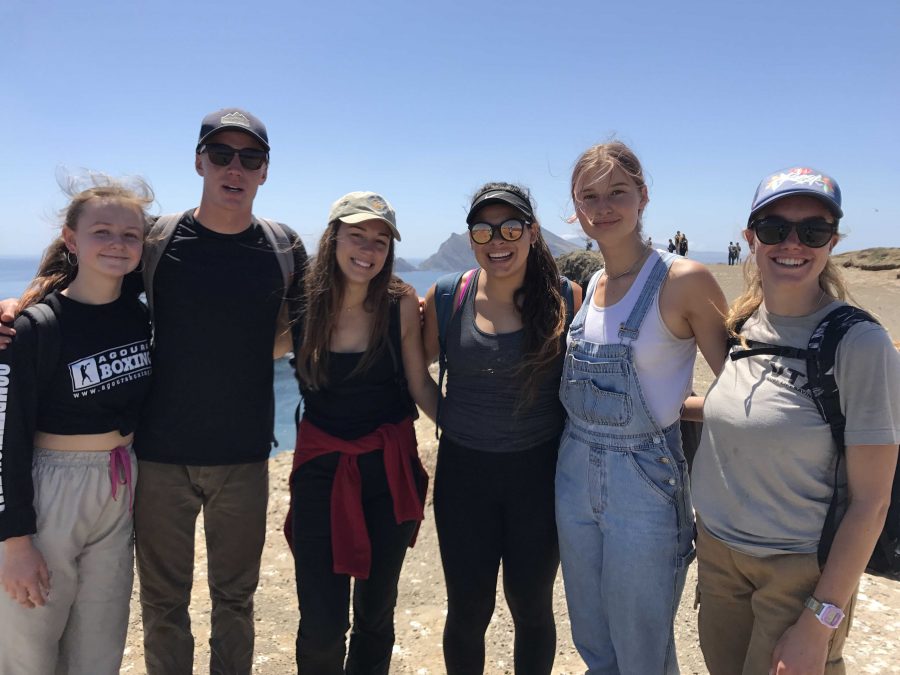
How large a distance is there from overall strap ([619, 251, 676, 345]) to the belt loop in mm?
2535

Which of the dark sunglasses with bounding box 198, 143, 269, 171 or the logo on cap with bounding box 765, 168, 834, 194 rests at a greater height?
the dark sunglasses with bounding box 198, 143, 269, 171

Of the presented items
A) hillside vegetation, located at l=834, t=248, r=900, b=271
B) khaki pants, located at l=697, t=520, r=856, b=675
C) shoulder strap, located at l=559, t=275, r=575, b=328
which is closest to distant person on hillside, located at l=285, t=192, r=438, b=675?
shoulder strap, located at l=559, t=275, r=575, b=328

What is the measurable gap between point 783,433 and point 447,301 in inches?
69.5

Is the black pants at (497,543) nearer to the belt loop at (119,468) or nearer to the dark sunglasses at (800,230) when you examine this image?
the dark sunglasses at (800,230)

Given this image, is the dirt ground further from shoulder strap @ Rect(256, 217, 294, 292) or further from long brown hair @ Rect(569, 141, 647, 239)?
long brown hair @ Rect(569, 141, 647, 239)

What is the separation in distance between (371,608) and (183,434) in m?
1.39

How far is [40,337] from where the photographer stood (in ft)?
9.21

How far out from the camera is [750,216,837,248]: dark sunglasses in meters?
2.33

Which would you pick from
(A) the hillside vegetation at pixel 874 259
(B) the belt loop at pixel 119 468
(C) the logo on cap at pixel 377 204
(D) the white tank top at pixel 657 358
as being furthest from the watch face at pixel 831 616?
(A) the hillside vegetation at pixel 874 259

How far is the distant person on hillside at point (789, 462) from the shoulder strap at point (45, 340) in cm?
299

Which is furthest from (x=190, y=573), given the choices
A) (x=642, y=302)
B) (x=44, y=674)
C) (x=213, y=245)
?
(x=642, y=302)

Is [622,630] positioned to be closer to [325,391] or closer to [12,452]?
[325,391]

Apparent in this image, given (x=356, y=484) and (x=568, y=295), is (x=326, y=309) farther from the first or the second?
(x=568, y=295)

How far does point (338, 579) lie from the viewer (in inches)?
123
